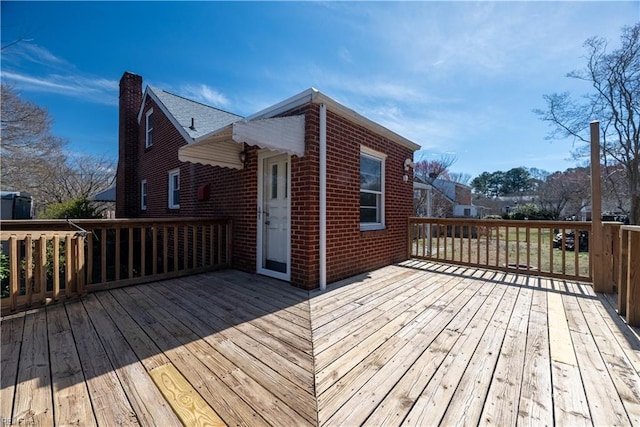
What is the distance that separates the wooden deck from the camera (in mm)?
1549

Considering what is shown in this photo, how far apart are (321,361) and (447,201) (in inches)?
919

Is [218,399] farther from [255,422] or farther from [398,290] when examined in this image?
[398,290]

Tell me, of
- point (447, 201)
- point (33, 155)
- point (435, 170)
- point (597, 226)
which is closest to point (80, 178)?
point (33, 155)

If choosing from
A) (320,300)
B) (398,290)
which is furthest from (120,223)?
(398,290)

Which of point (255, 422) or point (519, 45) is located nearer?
point (255, 422)

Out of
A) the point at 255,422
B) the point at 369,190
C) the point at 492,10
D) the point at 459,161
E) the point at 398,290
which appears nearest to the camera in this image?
the point at 255,422

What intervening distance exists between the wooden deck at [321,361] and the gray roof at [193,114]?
18.8ft

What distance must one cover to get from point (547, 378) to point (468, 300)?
1722 millimetres

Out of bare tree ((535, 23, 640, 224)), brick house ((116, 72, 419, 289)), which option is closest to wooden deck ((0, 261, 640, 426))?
brick house ((116, 72, 419, 289))

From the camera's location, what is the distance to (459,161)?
2091cm

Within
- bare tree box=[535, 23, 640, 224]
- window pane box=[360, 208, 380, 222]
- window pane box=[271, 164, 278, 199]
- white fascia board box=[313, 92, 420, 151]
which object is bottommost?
window pane box=[360, 208, 380, 222]

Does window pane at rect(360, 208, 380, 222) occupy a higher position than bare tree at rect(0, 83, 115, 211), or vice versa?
bare tree at rect(0, 83, 115, 211)

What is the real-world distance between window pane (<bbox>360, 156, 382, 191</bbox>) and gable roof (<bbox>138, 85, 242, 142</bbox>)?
4.48m

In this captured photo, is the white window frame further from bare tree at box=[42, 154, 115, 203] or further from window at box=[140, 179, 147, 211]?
bare tree at box=[42, 154, 115, 203]
